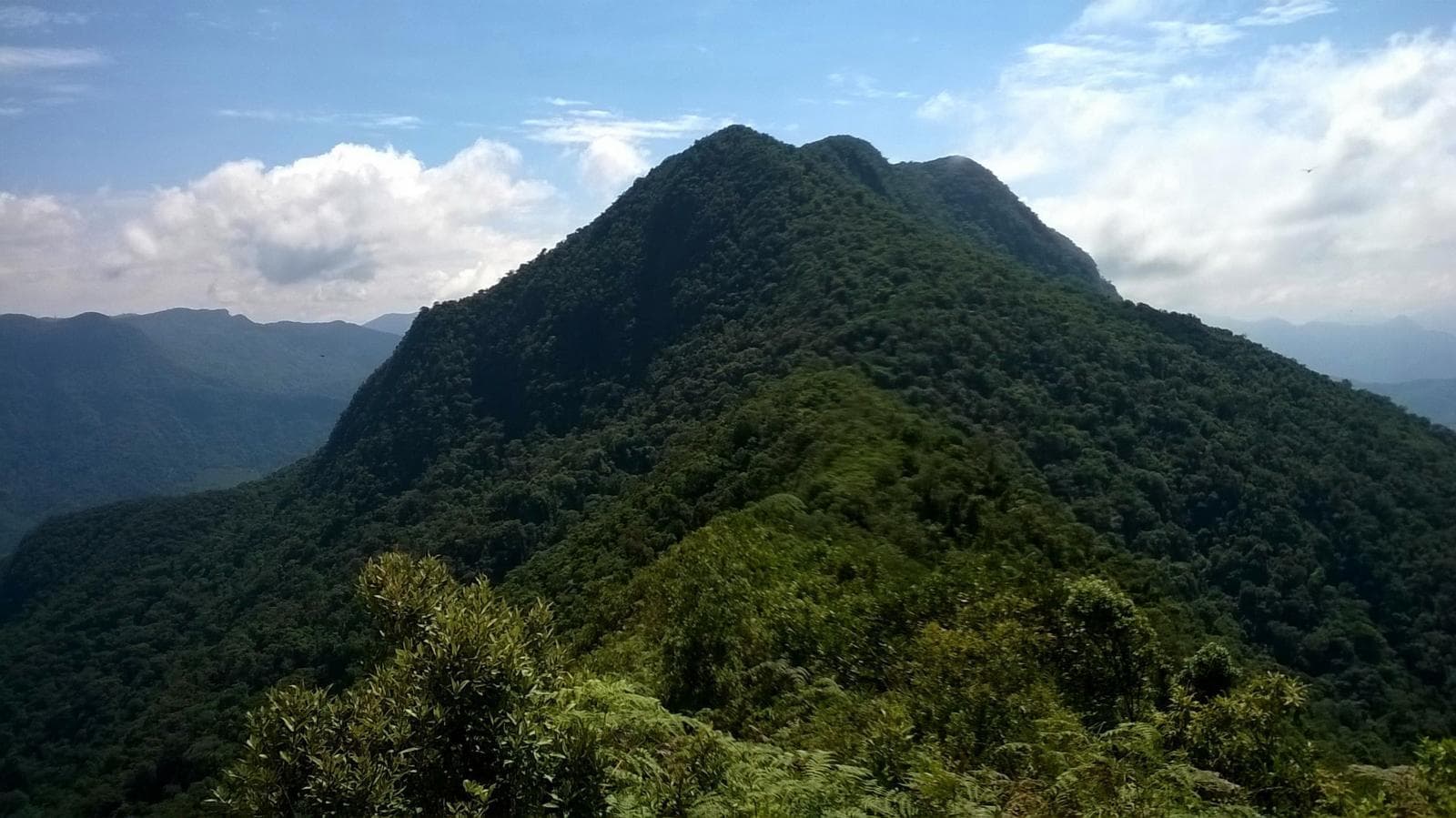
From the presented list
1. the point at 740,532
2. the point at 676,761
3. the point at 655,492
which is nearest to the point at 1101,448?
the point at 655,492

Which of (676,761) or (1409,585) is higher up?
(676,761)

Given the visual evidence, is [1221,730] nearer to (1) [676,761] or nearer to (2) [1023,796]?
(2) [1023,796]

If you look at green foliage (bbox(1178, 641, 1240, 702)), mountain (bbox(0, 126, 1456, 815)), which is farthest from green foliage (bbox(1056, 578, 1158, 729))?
green foliage (bbox(1178, 641, 1240, 702))

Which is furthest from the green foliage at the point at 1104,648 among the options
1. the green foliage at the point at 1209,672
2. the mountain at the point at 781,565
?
the green foliage at the point at 1209,672

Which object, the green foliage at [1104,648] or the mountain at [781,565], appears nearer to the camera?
the mountain at [781,565]

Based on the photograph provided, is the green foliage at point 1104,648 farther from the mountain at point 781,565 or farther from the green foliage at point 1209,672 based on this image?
the green foliage at point 1209,672

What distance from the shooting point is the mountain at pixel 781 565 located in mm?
8367

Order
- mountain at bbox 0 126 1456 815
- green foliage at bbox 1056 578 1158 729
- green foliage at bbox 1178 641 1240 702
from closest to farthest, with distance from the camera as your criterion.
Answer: mountain at bbox 0 126 1456 815 < green foliage at bbox 1178 641 1240 702 < green foliage at bbox 1056 578 1158 729

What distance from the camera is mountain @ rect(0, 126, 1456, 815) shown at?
8.37m

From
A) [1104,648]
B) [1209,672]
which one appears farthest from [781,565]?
[1209,672]

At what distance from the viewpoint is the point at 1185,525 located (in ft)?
184

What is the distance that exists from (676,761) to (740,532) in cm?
1395

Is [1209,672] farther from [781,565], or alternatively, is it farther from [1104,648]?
[781,565]

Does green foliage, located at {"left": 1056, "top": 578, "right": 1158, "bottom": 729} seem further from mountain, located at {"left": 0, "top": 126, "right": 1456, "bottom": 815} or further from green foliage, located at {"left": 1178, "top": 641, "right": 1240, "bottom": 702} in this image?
green foliage, located at {"left": 1178, "top": 641, "right": 1240, "bottom": 702}
